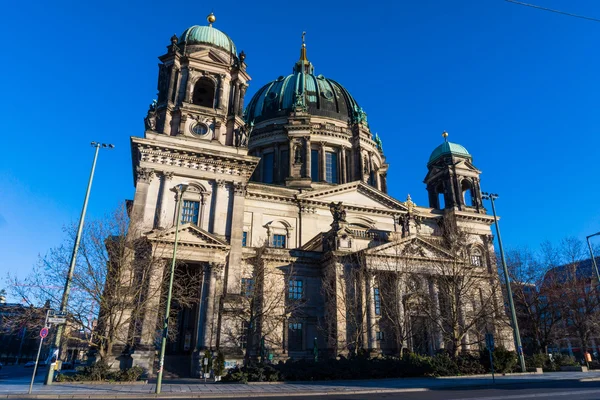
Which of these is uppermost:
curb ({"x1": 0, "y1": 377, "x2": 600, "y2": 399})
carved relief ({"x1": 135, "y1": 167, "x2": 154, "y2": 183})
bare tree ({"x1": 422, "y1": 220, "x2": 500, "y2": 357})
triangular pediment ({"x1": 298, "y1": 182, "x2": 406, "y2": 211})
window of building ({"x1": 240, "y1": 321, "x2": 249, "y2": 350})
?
triangular pediment ({"x1": 298, "y1": 182, "x2": 406, "y2": 211})

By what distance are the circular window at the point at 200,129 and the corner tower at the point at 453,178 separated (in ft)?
98.7

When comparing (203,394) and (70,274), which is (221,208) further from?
(203,394)

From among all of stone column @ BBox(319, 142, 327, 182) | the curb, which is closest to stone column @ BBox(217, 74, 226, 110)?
stone column @ BBox(319, 142, 327, 182)

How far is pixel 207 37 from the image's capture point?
133 feet

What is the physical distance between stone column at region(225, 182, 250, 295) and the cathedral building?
9cm

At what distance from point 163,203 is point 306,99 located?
3260cm

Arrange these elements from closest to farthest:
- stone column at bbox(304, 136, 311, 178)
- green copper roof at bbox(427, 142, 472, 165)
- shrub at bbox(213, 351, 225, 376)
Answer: shrub at bbox(213, 351, 225, 376) → stone column at bbox(304, 136, 311, 178) → green copper roof at bbox(427, 142, 472, 165)

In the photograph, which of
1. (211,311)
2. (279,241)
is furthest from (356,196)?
(211,311)

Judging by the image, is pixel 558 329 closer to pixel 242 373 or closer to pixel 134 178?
pixel 242 373

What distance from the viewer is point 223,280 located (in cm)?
3191

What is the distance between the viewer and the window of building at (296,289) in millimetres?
36812

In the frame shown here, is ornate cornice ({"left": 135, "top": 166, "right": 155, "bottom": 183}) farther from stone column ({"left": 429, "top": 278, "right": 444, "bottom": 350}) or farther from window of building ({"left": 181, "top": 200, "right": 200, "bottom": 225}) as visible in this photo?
stone column ({"left": 429, "top": 278, "right": 444, "bottom": 350})

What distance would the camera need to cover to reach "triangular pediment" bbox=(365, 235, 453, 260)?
35125 millimetres

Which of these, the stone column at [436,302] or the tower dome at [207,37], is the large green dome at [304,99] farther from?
the stone column at [436,302]
